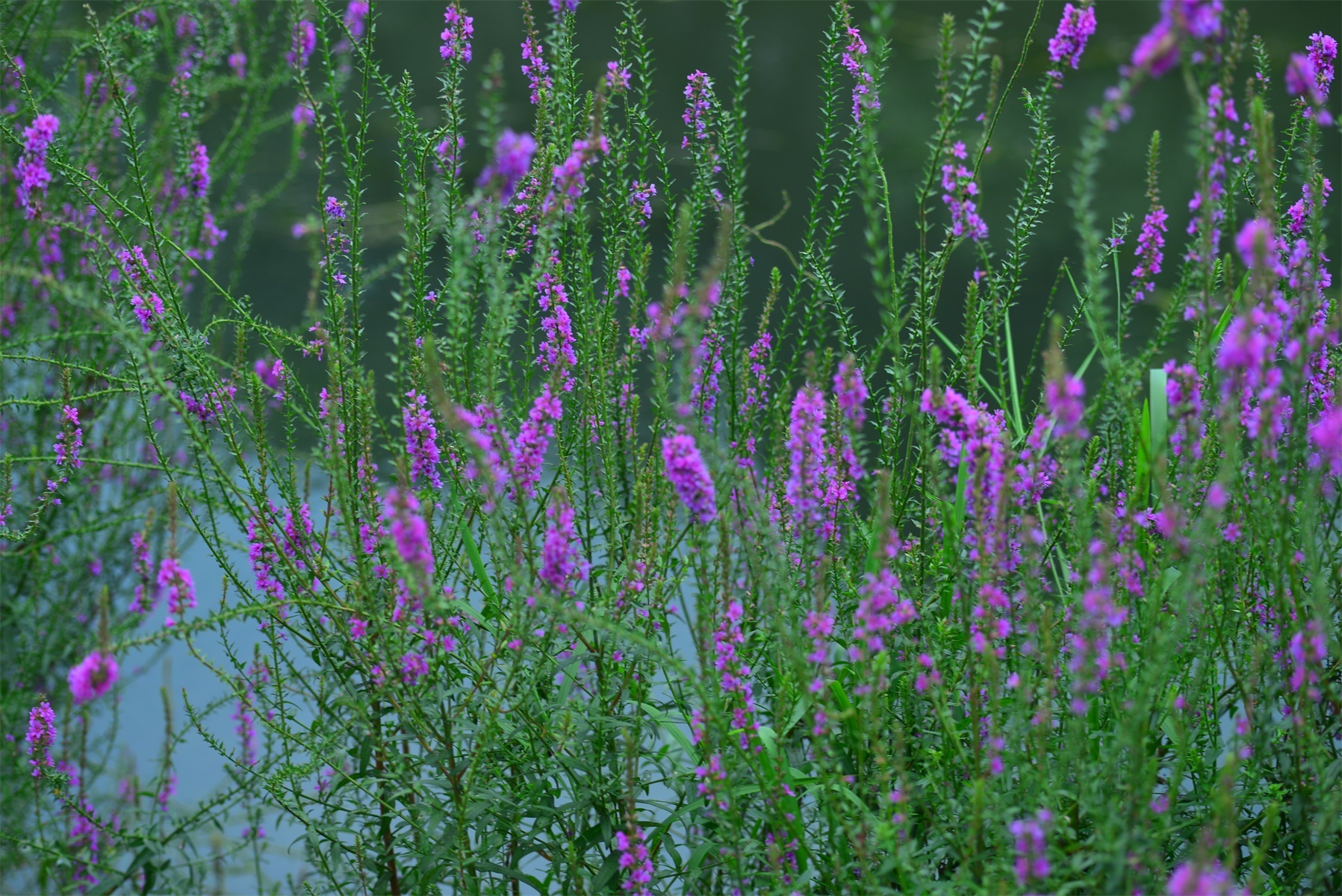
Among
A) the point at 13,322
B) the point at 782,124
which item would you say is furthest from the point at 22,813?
the point at 782,124

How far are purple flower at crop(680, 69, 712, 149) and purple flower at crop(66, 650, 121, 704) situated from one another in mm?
1476

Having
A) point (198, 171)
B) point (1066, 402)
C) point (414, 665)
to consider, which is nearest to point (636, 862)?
point (414, 665)

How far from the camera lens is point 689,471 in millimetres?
1550

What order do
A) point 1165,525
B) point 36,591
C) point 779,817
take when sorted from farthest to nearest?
1. point 36,591
2. point 779,817
3. point 1165,525

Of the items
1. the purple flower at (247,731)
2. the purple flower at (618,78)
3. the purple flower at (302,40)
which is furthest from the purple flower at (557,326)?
the purple flower at (247,731)

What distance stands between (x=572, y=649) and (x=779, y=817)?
1.98 feet

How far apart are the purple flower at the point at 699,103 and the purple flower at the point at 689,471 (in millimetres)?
1025

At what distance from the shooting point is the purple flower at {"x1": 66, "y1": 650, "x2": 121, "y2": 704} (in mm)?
1393

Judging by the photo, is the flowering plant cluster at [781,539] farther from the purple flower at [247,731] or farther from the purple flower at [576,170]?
the purple flower at [247,731]

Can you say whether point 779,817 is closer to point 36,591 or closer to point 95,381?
point 36,591

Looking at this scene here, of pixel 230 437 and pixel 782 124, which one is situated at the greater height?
pixel 782 124

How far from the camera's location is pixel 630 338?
7.73 ft

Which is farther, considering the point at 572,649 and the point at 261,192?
the point at 261,192

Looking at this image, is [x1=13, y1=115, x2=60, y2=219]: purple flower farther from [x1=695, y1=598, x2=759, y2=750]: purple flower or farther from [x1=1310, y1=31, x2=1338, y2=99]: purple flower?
[x1=1310, y1=31, x2=1338, y2=99]: purple flower
